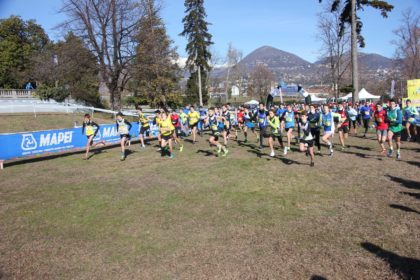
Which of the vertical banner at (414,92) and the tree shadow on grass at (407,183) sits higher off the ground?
the vertical banner at (414,92)

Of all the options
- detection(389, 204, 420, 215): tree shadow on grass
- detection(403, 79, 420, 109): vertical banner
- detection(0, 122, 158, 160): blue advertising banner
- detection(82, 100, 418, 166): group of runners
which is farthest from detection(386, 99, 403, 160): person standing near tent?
detection(0, 122, 158, 160): blue advertising banner

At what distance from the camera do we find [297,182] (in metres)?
9.54

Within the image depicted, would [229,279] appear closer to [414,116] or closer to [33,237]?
[33,237]

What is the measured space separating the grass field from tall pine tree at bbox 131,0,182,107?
910 inches

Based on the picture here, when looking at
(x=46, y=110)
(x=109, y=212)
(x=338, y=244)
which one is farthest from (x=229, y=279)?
(x=46, y=110)

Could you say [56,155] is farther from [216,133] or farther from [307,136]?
[307,136]

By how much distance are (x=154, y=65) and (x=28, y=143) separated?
20.7 meters

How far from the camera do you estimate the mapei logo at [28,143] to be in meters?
14.8

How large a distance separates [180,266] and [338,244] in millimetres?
2604

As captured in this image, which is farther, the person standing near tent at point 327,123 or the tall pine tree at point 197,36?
the tall pine tree at point 197,36

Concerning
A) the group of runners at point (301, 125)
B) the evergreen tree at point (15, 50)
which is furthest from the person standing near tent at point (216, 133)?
the evergreen tree at point (15, 50)

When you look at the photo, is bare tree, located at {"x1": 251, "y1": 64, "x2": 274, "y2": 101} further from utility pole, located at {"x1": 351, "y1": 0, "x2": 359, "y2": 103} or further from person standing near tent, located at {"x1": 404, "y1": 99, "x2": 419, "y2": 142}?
person standing near tent, located at {"x1": 404, "y1": 99, "x2": 419, "y2": 142}

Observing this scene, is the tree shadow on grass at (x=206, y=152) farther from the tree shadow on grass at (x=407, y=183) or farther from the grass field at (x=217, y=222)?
the tree shadow on grass at (x=407, y=183)

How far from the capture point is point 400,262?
4812 mm
